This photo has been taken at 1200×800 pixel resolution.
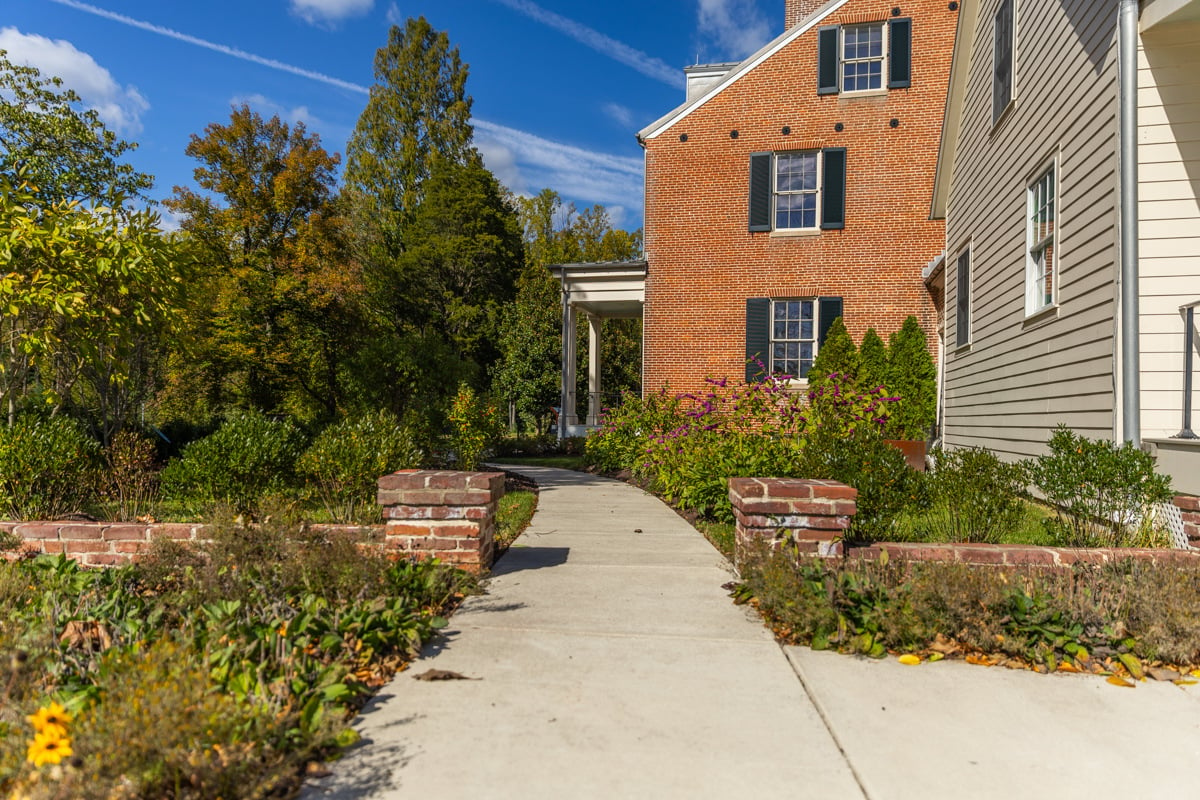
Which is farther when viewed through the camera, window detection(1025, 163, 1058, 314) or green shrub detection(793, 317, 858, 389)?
green shrub detection(793, 317, 858, 389)

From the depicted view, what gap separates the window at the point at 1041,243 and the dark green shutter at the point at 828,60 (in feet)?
22.5

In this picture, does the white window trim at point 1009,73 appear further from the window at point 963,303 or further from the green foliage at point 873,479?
the green foliage at point 873,479

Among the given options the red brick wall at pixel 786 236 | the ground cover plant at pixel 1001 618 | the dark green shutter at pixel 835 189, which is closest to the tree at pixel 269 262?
the red brick wall at pixel 786 236

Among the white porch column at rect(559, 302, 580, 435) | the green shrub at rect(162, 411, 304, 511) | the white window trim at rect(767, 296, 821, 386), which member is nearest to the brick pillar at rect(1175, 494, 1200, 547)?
the green shrub at rect(162, 411, 304, 511)

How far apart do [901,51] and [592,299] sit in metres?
7.47

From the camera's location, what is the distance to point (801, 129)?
1416 centimetres

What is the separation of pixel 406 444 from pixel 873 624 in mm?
4461

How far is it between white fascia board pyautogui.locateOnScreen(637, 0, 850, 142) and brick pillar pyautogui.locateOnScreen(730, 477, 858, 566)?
39.0 ft

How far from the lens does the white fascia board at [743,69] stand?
45.9 ft

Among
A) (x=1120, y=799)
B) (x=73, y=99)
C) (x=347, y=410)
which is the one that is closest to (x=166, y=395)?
(x=73, y=99)

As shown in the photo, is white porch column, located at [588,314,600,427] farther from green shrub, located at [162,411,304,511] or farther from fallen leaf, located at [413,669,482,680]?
fallen leaf, located at [413,669,482,680]

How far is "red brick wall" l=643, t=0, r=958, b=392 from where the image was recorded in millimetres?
13742

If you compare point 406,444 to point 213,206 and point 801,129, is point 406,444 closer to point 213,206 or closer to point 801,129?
point 801,129

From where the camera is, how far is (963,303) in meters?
11.0
